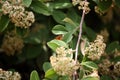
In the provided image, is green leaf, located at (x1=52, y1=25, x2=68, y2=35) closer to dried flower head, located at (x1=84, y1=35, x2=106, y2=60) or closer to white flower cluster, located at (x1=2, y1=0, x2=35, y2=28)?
white flower cluster, located at (x1=2, y1=0, x2=35, y2=28)

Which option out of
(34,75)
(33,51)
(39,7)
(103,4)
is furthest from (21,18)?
(33,51)

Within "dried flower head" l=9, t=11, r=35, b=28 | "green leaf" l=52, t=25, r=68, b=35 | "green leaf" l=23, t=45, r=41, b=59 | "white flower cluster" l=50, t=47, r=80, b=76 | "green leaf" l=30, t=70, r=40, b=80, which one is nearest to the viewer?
"white flower cluster" l=50, t=47, r=80, b=76

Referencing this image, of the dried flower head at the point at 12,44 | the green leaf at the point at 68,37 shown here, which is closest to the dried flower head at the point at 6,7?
the green leaf at the point at 68,37

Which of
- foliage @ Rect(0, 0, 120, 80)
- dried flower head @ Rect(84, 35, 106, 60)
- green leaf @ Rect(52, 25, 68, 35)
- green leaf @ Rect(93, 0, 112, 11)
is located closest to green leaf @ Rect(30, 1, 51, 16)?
foliage @ Rect(0, 0, 120, 80)

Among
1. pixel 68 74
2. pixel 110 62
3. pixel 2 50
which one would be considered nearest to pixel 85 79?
pixel 68 74

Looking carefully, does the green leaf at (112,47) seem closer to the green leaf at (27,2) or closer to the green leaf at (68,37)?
the green leaf at (68,37)

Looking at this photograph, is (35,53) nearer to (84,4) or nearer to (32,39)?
(32,39)

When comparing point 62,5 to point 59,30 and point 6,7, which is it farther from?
point 6,7

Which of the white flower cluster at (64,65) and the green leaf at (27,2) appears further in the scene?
the green leaf at (27,2)

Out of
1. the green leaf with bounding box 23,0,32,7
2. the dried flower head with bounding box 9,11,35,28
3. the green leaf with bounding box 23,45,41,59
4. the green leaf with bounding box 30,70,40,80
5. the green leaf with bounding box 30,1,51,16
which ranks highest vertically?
the green leaf with bounding box 23,0,32,7
